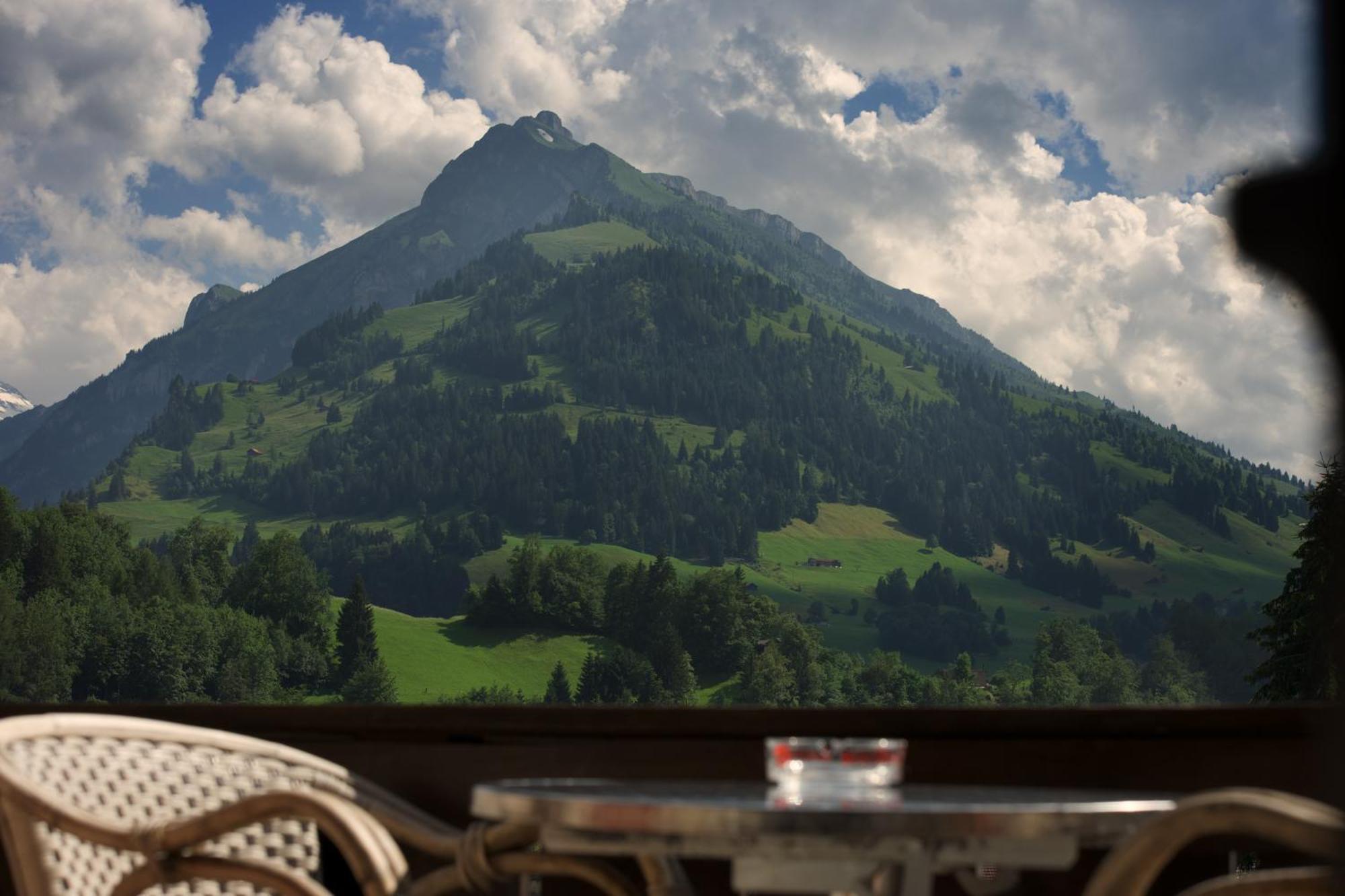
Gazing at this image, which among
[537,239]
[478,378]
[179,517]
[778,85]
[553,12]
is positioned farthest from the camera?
[778,85]

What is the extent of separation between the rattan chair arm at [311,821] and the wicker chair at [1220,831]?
704 millimetres

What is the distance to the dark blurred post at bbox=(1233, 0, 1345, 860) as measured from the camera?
0.65 meters

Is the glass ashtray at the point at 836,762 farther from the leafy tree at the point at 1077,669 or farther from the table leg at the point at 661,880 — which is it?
the leafy tree at the point at 1077,669

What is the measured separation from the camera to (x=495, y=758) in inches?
71.7

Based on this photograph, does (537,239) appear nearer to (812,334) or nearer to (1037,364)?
(812,334)

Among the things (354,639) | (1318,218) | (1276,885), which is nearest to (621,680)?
(354,639)

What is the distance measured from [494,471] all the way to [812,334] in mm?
33254

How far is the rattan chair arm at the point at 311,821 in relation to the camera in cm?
133

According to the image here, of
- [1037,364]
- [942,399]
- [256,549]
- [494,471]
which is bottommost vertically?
[256,549]

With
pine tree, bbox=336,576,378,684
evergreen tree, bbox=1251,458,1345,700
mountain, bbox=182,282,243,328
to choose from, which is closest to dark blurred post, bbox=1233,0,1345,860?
evergreen tree, bbox=1251,458,1345,700

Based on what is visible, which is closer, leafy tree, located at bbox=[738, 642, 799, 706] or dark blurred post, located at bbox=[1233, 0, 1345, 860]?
dark blurred post, located at bbox=[1233, 0, 1345, 860]

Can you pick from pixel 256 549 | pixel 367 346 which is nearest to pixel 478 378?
pixel 367 346

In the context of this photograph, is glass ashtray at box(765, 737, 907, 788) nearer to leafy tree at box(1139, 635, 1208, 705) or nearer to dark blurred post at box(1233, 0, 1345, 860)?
dark blurred post at box(1233, 0, 1345, 860)

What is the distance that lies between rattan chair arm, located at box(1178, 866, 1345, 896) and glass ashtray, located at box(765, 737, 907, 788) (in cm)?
26
